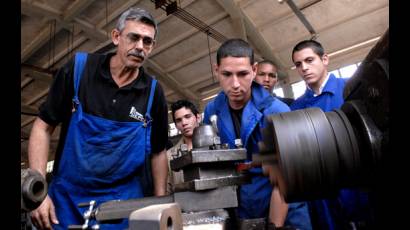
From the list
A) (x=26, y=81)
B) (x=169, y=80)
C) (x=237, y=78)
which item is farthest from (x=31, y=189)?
(x=26, y=81)

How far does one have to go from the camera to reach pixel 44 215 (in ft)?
3.85

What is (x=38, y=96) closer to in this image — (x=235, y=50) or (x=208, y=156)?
(x=235, y=50)

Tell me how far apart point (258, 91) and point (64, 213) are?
1.01 meters

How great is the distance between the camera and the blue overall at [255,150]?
1229 mm

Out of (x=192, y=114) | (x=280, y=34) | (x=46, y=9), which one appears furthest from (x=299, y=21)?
(x=46, y=9)

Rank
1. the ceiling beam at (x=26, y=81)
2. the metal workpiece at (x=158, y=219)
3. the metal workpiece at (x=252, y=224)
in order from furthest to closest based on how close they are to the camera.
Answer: the ceiling beam at (x=26, y=81)
the metal workpiece at (x=252, y=224)
the metal workpiece at (x=158, y=219)

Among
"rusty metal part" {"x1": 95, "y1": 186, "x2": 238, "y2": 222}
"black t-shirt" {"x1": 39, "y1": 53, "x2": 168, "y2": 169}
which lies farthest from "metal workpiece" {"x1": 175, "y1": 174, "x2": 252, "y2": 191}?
"black t-shirt" {"x1": 39, "y1": 53, "x2": 168, "y2": 169}

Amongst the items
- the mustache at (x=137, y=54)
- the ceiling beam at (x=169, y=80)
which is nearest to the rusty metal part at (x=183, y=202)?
the mustache at (x=137, y=54)

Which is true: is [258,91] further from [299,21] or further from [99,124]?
[299,21]

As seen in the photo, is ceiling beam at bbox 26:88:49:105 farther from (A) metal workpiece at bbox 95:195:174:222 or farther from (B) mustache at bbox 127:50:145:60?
(A) metal workpiece at bbox 95:195:174:222

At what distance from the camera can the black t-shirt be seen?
4.48 feet

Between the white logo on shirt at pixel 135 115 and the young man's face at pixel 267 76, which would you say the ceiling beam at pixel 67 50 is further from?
the white logo on shirt at pixel 135 115

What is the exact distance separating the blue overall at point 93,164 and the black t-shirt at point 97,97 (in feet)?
0.13

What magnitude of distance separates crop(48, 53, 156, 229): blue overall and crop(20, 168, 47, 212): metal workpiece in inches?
24.8
